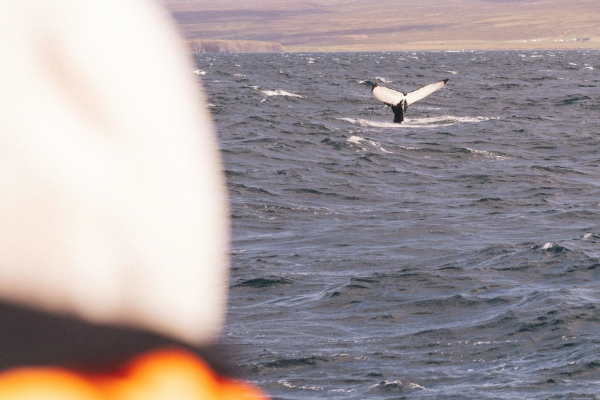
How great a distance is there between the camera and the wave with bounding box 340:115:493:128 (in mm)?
42750

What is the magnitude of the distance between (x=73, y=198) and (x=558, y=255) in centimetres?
1104

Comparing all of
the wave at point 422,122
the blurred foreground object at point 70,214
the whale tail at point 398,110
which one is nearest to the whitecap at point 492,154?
the whale tail at point 398,110

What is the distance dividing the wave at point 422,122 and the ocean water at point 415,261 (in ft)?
6.78

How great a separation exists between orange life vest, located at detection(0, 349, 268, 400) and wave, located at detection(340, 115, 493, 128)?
3621 centimetres

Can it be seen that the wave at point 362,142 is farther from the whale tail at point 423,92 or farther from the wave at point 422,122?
the wave at point 422,122

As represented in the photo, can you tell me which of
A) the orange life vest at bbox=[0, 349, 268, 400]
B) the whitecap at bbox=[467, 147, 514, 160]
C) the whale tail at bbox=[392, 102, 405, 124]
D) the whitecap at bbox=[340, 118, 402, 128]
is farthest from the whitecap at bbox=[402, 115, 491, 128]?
the orange life vest at bbox=[0, 349, 268, 400]

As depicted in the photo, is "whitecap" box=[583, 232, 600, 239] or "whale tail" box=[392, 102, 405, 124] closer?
"whitecap" box=[583, 232, 600, 239]

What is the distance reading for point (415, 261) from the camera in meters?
17.2

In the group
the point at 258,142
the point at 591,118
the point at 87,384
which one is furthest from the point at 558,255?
the point at 591,118

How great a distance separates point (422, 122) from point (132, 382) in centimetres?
3937

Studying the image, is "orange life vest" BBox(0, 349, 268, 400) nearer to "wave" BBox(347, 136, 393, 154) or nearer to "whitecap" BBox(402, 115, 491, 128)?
"wave" BBox(347, 136, 393, 154)

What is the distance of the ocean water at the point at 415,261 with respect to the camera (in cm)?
1095

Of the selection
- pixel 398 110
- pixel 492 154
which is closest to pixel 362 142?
pixel 398 110

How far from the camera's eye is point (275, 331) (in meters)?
12.8
